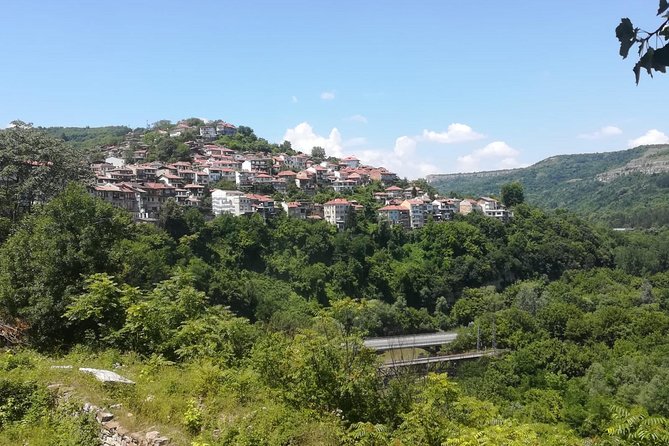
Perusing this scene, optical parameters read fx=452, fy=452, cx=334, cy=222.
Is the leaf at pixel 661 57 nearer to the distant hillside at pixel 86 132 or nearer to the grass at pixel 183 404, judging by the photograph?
the grass at pixel 183 404

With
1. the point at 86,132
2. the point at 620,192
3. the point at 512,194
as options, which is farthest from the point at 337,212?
the point at 620,192

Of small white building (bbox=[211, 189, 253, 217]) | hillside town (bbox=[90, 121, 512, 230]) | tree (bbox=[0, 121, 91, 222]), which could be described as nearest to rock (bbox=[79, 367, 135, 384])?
tree (bbox=[0, 121, 91, 222])

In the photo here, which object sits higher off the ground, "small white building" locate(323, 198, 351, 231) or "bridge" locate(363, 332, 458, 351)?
"small white building" locate(323, 198, 351, 231)

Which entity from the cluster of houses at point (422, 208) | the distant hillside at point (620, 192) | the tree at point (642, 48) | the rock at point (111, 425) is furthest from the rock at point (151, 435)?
the distant hillside at point (620, 192)

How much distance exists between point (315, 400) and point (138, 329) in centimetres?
366

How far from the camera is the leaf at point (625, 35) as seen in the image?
1.76 metres

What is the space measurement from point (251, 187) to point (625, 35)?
5783 centimetres

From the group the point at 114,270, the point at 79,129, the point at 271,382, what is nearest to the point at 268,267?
the point at 114,270

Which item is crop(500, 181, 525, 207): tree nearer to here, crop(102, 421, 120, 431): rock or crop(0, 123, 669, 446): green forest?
crop(0, 123, 669, 446): green forest

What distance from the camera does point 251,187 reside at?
58.2 m

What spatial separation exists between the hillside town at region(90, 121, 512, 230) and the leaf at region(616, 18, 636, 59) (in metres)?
42.6

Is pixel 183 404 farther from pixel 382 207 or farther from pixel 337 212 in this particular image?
pixel 382 207

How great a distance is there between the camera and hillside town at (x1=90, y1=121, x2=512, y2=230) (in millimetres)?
46719

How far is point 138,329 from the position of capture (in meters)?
7.92
